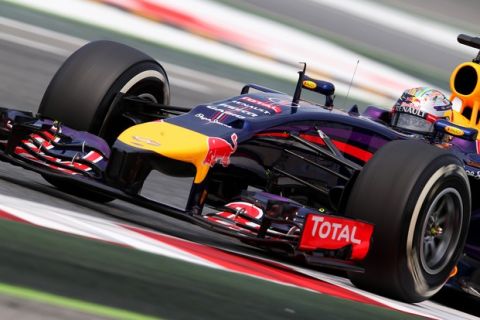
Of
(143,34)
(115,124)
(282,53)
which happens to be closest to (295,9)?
(282,53)

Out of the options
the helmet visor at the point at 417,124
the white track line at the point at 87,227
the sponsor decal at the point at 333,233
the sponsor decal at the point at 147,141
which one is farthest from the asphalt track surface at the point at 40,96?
the helmet visor at the point at 417,124

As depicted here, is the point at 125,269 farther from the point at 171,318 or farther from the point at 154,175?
the point at 154,175

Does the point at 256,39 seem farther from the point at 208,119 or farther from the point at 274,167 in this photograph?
the point at 208,119

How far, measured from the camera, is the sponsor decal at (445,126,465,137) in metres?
7.66

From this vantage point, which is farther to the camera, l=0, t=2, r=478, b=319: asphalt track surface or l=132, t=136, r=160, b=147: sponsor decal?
l=0, t=2, r=478, b=319: asphalt track surface

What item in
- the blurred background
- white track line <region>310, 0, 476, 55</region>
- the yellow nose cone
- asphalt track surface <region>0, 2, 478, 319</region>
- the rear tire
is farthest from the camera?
white track line <region>310, 0, 476, 55</region>

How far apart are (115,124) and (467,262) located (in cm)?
252

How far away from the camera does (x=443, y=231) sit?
23.1 ft

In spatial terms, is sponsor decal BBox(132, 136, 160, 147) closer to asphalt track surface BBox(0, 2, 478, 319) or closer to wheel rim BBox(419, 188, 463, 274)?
asphalt track surface BBox(0, 2, 478, 319)

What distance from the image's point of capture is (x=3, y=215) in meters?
5.70

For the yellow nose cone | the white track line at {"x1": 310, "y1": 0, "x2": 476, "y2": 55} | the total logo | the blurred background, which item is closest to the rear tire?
the total logo

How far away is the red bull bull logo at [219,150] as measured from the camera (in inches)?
267

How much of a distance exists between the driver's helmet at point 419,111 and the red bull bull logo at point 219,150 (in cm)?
197

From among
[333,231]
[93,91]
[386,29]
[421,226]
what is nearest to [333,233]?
[333,231]
